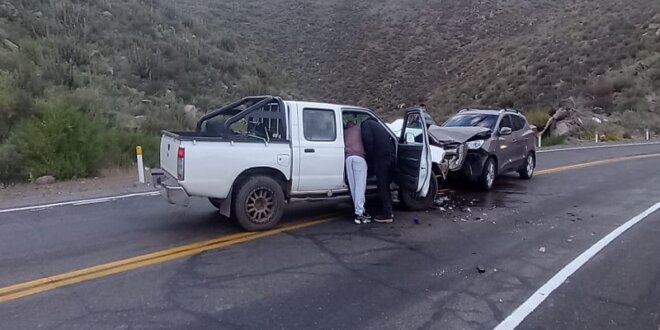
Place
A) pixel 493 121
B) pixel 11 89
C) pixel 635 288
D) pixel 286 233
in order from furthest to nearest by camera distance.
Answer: pixel 11 89 < pixel 493 121 < pixel 286 233 < pixel 635 288

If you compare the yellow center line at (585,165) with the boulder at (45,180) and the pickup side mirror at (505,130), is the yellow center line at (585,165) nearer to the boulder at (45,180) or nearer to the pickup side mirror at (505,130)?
the pickup side mirror at (505,130)

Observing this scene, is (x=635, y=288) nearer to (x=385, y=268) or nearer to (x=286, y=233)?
(x=385, y=268)

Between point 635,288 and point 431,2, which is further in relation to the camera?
point 431,2

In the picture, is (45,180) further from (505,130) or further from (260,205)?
(505,130)

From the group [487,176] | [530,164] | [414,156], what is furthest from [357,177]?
[530,164]

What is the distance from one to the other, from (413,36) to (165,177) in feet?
147

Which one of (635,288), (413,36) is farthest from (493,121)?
(413,36)

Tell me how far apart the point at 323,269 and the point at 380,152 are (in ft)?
8.92

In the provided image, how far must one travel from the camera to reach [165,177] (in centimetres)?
805

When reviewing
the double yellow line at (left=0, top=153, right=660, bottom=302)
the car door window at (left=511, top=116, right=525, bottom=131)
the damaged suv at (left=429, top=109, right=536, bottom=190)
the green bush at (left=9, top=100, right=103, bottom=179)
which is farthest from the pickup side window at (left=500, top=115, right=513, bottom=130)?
the green bush at (left=9, top=100, right=103, bottom=179)

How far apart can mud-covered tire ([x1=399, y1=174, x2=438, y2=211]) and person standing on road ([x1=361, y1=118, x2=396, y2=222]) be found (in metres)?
0.84

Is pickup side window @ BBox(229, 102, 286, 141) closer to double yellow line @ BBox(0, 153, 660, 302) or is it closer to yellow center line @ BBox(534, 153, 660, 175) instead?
double yellow line @ BBox(0, 153, 660, 302)

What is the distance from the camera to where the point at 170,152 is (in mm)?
7824

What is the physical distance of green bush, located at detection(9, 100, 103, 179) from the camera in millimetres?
12742
